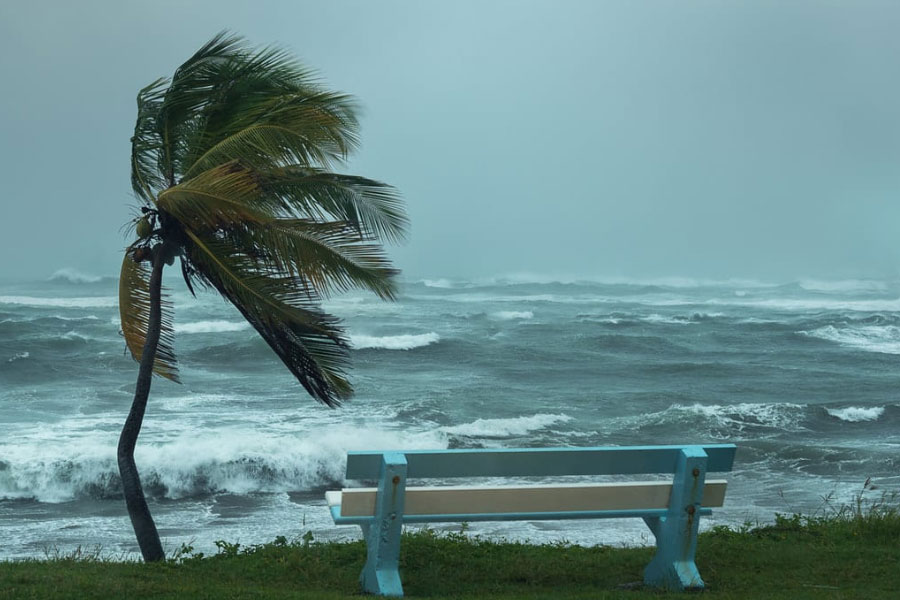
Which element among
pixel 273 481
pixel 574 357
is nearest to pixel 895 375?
pixel 574 357

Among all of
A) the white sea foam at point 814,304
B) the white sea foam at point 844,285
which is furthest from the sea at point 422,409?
the white sea foam at point 844,285

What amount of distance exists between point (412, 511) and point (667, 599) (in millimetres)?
1416

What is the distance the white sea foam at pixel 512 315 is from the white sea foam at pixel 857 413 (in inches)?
826

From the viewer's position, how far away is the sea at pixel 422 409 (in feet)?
35.1

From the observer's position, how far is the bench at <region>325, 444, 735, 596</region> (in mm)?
4695

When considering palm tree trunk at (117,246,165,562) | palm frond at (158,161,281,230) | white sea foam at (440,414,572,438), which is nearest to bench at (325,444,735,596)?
palm frond at (158,161,281,230)

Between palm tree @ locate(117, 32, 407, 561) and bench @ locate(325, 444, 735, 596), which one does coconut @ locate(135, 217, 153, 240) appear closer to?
palm tree @ locate(117, 32, 407, 561)

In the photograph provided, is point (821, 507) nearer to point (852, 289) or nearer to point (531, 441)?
point (531, 441)

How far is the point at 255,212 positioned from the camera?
593cm

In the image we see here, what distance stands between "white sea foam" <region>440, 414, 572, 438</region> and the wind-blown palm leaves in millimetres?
8943

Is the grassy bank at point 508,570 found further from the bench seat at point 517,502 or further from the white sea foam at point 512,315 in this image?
the white sea foam at point 512,315


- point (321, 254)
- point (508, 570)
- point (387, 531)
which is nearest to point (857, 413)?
point (508, 570)

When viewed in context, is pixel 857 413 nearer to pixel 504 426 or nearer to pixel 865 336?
pixel 504 426

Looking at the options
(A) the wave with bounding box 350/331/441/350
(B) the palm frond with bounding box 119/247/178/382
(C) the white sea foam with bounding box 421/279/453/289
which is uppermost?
(B) the palm frond with bounding box 119/247/178/382
